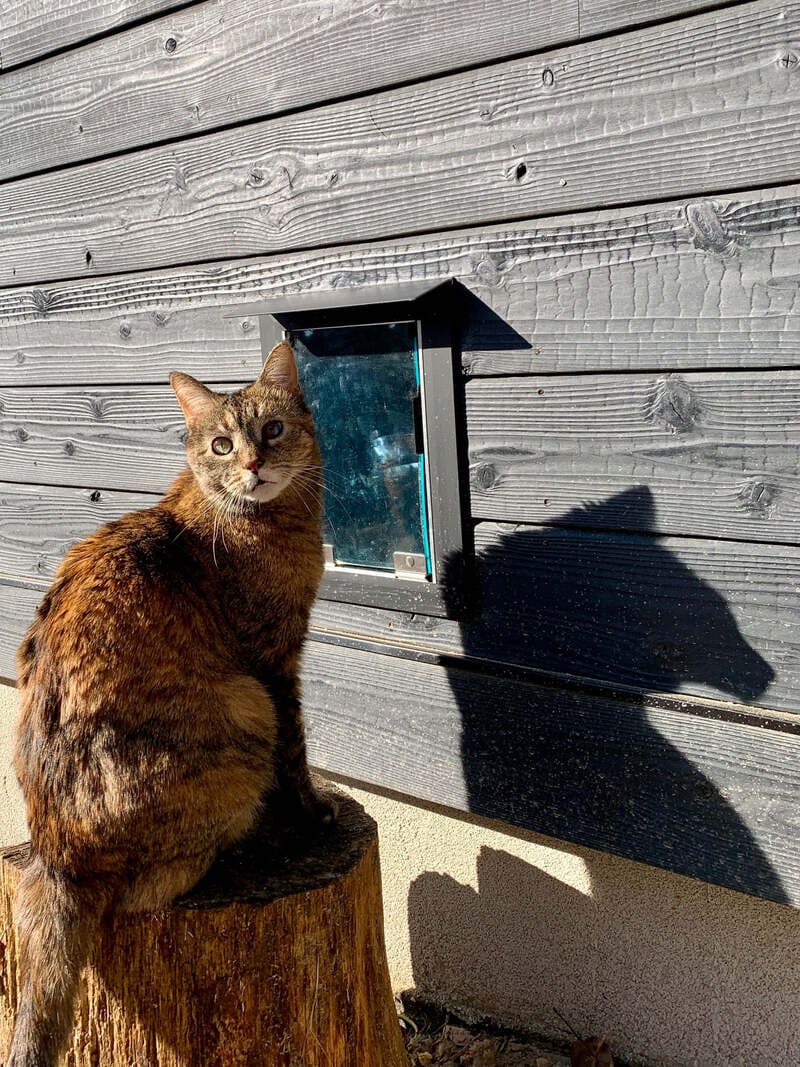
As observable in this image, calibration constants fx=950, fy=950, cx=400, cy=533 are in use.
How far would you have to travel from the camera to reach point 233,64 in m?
2.62

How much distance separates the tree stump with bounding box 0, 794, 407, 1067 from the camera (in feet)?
6.71

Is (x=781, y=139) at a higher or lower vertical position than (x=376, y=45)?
lower

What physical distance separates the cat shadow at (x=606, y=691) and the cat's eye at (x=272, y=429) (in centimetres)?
61

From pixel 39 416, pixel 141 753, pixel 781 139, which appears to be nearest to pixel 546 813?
pixel 141 753

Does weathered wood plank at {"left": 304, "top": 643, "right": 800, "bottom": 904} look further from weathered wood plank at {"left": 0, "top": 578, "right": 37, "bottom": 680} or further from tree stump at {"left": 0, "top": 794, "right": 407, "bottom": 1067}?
weathered wood plank at {"left": 0, "top": 578, "right": 37, "bottom": 680}

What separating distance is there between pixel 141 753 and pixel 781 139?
1774 mm

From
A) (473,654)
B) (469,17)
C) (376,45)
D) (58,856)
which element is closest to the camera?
(58,856)

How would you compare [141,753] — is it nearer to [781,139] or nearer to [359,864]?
[359,864]

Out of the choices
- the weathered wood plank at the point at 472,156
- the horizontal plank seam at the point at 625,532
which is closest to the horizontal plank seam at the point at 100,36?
the weathered wood plank at the point at 472,156

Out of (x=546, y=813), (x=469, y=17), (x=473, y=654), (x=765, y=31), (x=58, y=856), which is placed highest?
(x=469, y=17)

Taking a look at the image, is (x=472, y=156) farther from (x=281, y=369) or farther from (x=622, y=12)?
(x=281, y=369)

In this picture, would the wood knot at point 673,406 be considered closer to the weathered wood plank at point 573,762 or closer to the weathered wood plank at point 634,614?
the weathered wood plank at point 634,614

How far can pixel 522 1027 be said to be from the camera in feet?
8.92

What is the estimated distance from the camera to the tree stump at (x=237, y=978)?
2045 mm
